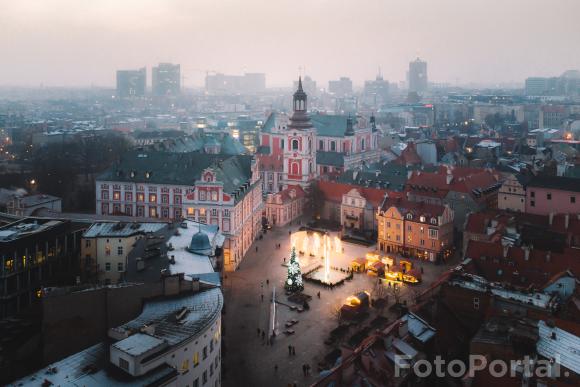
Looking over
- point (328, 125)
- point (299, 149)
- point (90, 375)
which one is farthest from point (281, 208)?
point (90, 375)

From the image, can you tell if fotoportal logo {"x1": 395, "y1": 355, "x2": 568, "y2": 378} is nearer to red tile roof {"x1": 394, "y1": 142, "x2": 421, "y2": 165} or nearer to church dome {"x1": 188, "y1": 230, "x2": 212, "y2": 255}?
church dome {"x1": 188, "y1": 230, "x2": 212, "y2": 255}

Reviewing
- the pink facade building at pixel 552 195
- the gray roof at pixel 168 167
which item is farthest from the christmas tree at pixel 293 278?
the pink facade building at pixel 552 195

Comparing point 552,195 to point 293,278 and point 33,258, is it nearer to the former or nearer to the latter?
point 293,278

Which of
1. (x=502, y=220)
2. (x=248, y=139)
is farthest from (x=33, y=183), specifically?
(x=248, y=139)

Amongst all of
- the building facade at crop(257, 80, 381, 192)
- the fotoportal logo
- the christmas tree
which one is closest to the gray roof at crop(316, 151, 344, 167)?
the building facade at crop(257, 80, 381, 192)

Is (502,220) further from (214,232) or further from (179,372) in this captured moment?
(179,372)

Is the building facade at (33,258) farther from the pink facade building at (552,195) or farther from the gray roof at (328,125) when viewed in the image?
the gray roof at (328,125)
